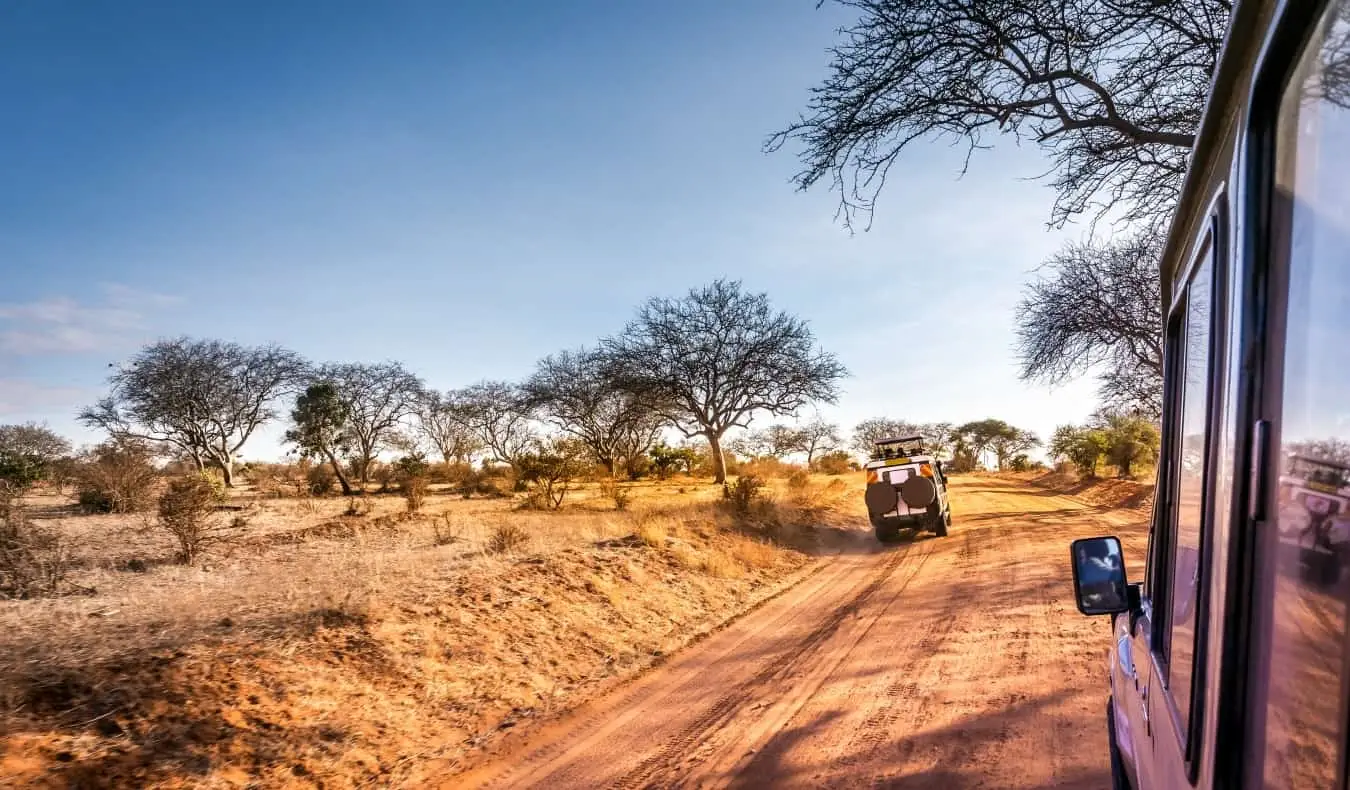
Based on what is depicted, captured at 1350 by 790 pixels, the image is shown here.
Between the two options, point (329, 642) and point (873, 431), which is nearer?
point (329, 642)

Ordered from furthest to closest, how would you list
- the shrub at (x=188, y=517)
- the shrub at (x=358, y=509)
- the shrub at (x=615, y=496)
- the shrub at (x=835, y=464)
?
the shrub at (x=835, y=464) < the shrub at (x=615, y=496) < the shrub at (x=358, y=509) < the shrub at (x=188, y=517)

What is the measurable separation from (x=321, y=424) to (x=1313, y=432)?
34.3 metres

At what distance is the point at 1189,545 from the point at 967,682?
3931mm

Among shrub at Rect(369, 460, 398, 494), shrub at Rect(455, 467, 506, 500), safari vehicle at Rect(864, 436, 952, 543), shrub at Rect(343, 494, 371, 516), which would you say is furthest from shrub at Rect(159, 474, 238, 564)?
shrub at Rect(369, 460, 398, 494)

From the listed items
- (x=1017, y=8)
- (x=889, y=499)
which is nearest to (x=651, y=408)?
(x=889, y=499)

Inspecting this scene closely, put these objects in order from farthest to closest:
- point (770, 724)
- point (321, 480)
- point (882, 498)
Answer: point (321, 480) < point (882, 498) < point (770, 724)

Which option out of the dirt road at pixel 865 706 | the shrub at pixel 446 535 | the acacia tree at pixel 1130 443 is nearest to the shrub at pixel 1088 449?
the acacia tree at pixel 1130 443

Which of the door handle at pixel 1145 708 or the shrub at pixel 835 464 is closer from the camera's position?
the door handle at pixel 1145 708

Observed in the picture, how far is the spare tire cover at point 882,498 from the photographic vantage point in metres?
13.4

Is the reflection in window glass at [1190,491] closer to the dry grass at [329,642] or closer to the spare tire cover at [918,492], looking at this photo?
the dry grass at [329,642]

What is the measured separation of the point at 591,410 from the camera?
129 feet

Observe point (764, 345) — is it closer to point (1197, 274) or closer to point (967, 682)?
point (967, 682)

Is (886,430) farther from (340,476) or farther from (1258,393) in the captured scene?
(1258,393)

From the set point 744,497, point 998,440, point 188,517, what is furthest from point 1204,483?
point 998,440
